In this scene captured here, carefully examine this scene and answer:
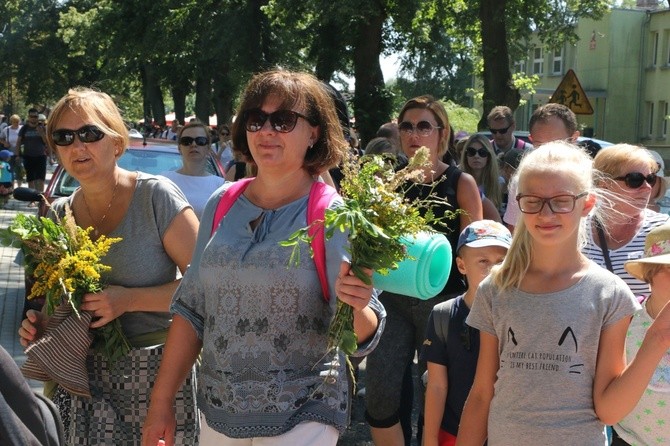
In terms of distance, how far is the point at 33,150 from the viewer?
24344 millimetres

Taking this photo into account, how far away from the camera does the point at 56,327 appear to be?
3.88 meters

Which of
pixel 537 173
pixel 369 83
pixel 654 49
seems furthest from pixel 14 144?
pixel 654 49

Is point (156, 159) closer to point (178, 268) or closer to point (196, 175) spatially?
point (196, 175)

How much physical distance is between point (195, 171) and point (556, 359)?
5965 mm

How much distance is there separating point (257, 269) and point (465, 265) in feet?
5.26

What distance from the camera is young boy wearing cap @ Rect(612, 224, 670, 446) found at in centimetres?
372

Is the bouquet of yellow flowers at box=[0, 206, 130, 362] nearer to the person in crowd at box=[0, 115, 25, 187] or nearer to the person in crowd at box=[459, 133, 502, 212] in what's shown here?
the person in crowd at box=[459, 133, 502, 212]

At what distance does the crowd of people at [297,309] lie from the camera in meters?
3.24

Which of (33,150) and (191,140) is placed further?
(33,150)

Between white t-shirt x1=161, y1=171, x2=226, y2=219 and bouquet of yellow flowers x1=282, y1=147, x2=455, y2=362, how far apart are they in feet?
16.6

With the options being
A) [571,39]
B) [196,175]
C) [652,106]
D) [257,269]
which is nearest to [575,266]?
[257,269]

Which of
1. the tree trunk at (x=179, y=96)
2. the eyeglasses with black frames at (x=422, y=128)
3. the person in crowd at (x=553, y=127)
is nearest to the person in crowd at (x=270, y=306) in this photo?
the eyeglasses with black frames at (x=422, y=128)

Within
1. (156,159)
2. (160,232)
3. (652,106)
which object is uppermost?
(160,232)

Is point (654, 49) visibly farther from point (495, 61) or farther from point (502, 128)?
point (502, 128)
